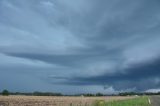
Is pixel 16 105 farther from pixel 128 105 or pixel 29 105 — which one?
pixel 128 105

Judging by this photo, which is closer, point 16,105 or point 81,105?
point 81,105

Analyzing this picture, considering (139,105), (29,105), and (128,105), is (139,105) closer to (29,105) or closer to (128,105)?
(128,105)

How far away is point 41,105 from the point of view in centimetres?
7788

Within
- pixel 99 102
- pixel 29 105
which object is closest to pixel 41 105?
pixel 29 105

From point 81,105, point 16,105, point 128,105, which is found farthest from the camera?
point 16,105

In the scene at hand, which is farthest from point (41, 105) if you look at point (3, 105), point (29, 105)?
point (3, 105)

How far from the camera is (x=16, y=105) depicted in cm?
7450

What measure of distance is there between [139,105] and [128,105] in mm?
2123

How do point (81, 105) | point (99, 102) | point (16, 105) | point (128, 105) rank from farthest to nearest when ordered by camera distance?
point (16, 105) < point (81, 105) < point (128, 105) < point (99, 102)

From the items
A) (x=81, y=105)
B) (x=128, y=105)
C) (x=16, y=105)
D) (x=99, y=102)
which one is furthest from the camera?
(x=16, y=105)

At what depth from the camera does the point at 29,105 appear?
7600 centimetres

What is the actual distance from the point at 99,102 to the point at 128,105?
50.9 ft

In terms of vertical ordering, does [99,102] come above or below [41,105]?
below

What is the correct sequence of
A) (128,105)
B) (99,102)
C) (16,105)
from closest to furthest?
1. (99,102)
2. (128,105)
3. (16,105)
